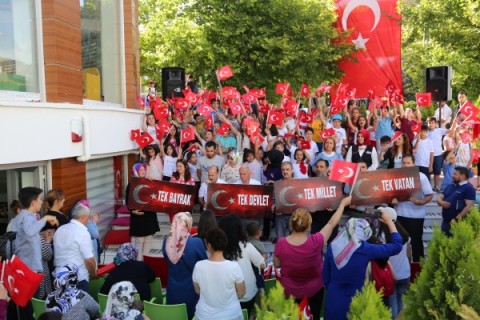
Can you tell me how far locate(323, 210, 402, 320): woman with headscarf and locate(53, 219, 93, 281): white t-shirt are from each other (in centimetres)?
266

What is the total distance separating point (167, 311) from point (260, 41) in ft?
54.9

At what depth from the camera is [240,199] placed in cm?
920

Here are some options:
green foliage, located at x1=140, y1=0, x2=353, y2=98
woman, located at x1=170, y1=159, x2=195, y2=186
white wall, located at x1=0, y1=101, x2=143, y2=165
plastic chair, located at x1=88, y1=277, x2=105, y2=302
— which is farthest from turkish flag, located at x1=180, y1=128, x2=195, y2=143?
green foliage, located at x1=140, y1=0, x2=353, y2=98

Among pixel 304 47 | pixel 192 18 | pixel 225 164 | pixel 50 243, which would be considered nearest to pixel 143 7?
pixel 192 18

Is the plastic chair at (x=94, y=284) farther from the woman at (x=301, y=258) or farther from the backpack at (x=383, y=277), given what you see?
the backpack at (x=383, y=277)

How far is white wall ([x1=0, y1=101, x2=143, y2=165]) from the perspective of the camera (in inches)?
289

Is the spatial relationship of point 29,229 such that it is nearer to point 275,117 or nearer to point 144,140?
point 144,140

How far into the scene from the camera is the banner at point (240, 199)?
9156 millimetres

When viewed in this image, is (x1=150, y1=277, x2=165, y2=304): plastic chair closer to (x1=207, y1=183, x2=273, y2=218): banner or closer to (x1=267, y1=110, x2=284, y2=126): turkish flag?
(x1=207, y1=183, x2=273, y2=218): banner

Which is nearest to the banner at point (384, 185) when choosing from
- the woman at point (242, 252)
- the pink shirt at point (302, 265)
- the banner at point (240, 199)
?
the banner at point (240, 199)

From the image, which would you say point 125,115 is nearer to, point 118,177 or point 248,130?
point 118,177

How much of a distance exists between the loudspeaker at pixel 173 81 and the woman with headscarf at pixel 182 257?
11.6 metres

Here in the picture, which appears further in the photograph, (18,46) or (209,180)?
(209,180)

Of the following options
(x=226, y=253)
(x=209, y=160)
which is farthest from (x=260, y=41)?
(x=226, y=253)
